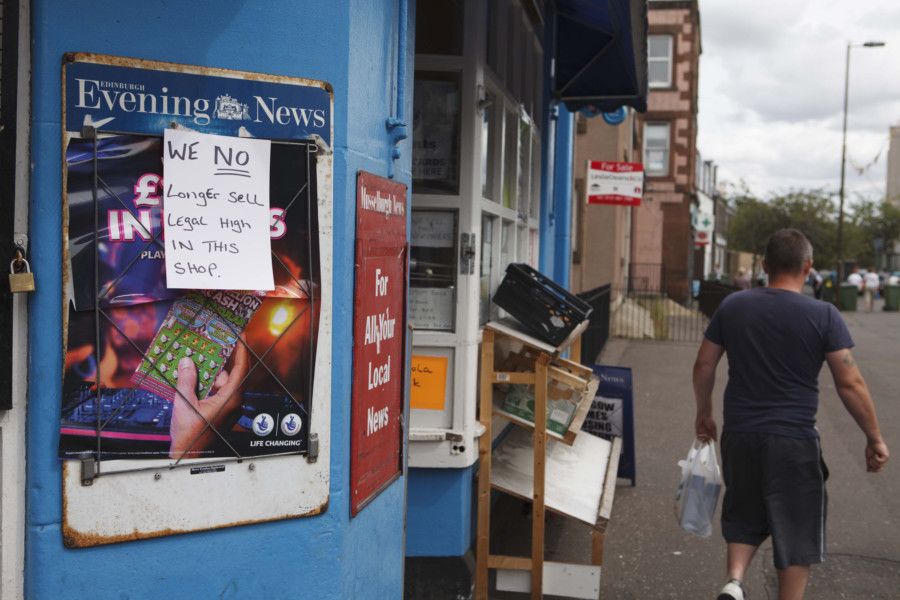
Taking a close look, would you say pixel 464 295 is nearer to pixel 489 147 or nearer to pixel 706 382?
pixel 489 147

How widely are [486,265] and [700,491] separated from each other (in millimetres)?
1793

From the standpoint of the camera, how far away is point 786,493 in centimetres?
441

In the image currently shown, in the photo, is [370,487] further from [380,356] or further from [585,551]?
[585,551]

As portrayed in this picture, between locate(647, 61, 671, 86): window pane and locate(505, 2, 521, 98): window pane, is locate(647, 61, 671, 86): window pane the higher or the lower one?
the higher one

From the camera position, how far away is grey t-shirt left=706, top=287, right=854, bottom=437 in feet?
14.5

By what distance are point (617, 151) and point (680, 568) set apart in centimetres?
1667

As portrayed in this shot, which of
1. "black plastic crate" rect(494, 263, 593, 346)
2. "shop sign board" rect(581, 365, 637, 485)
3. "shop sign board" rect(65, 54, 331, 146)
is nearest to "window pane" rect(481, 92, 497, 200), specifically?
"black plastic crate" rect(494, 263, 593, 346)

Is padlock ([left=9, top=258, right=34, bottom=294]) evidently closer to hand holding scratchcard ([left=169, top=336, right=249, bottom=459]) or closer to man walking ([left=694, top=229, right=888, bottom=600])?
hand holding scratchcard ([left=169, top=336, right=249, bottom=459])

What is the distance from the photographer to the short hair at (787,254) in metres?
4.59

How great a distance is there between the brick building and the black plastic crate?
91.8 ft

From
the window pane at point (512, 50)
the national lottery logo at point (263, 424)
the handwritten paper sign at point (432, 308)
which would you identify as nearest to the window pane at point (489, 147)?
the window pane at point (512, 50)

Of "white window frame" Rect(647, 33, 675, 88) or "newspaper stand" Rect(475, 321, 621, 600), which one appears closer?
"newspaper stand" Rect(475, 321, 621, 600)

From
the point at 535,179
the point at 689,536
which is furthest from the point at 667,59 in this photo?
the point at 689,536

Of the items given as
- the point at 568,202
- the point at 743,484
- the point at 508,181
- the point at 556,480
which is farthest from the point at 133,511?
the point at 568,202
